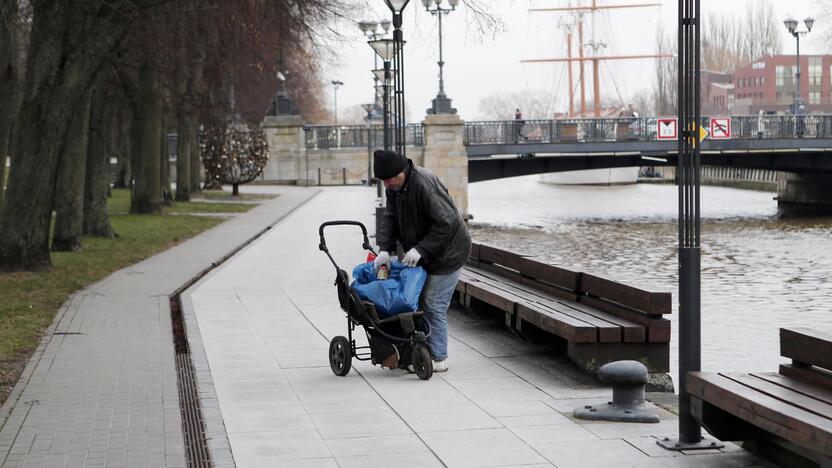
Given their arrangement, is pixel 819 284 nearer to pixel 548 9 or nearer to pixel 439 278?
pixel 439 278

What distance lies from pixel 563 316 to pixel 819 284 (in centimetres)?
1520

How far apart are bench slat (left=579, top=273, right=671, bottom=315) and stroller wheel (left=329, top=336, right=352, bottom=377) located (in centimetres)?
209

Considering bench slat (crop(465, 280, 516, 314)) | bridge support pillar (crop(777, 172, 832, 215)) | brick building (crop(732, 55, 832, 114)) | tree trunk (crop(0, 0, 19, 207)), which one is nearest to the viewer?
bench slat (crop(465, 280, 516, 314))

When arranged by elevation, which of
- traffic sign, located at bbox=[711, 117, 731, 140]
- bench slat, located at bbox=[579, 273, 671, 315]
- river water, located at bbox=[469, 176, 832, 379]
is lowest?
river water, located at bbox=[469, 176, 832, 379]

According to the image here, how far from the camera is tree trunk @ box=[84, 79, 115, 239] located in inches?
1031

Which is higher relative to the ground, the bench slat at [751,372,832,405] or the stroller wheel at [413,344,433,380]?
the bench slat at [751,372,832,405]

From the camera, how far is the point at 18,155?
18.1m

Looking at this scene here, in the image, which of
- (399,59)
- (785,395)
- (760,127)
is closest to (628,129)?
(760,127)

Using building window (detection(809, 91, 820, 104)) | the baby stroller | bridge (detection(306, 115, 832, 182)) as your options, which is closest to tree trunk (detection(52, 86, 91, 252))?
the baby stroller

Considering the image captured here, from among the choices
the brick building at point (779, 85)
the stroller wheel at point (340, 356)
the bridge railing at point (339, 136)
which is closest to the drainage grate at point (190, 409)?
the stroller wheel at point (340, 356)

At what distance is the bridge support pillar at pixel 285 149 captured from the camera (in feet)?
197

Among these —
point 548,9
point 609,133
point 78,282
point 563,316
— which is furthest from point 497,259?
point 548,9

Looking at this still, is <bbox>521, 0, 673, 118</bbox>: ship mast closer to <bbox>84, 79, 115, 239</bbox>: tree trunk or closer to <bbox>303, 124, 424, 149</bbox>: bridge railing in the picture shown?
<bbox>303, 124, 424, 149</bbox>: bridge railing

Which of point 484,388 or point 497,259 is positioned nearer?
point 484,388
